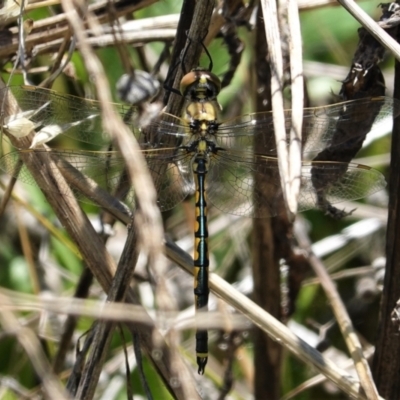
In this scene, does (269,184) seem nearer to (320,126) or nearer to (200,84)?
(320,126)

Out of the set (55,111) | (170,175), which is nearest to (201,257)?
(170,175)

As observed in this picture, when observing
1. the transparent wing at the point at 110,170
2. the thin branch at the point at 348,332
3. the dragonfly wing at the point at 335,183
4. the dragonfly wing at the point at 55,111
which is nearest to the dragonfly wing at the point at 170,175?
the transparent wing at the point at 110,170

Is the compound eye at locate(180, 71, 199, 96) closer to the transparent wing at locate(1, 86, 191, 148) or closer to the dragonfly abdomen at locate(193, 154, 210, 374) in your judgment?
the transparent wing at locate(1, 86, 191, 148)

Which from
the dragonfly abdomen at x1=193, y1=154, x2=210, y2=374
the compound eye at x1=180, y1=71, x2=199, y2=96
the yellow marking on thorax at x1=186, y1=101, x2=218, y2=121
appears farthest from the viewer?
the yellow marking on thorax at x1=186, y1=101, x2=218, y2=121

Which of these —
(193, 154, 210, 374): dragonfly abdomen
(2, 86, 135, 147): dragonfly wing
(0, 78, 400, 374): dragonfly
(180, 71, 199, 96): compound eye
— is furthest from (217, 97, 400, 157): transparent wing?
(2, 86, 135, 147): dragonfly wing

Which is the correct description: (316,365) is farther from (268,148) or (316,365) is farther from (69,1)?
(69,1)

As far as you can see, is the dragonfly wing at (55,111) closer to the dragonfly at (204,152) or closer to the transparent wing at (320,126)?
the dragonfly at (204,152)
